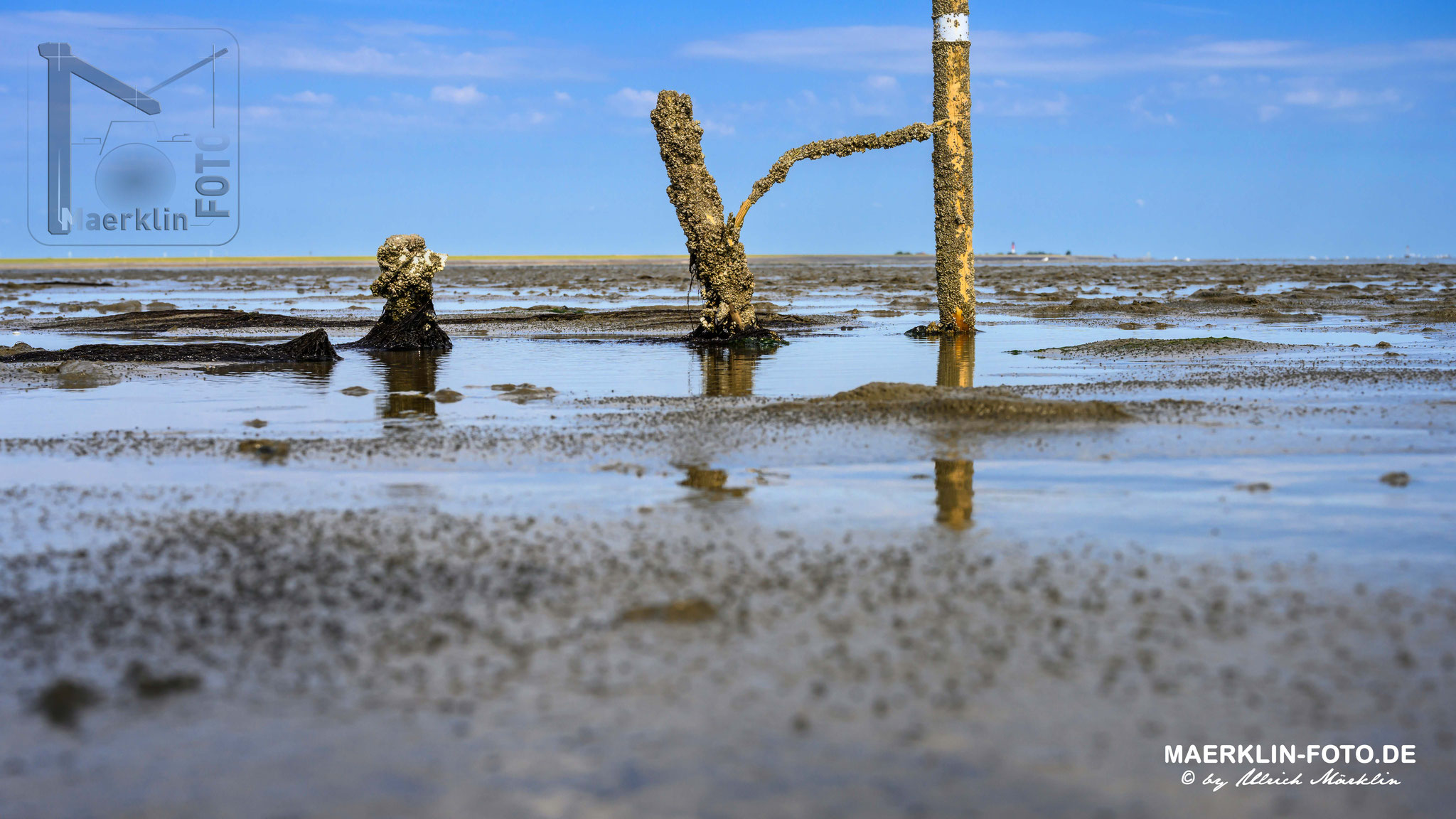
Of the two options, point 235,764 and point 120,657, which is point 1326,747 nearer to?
point 235,764

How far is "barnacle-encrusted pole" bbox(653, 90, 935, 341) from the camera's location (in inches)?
699

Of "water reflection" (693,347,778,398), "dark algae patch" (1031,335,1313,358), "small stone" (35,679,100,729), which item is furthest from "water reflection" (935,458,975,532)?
"dark algae patch" (1031,335,1313,358)

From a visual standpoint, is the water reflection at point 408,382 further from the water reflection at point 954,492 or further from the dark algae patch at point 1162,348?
the dark algae patch at point 1162,348

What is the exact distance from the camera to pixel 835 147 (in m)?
18.5

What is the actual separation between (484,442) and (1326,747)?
19.3 feet

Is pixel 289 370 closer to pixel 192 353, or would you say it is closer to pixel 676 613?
pixel 192 353

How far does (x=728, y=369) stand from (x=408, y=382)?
11.6 feet

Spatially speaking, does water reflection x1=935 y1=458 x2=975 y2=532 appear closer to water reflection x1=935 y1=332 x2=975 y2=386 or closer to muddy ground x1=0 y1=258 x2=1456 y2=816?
muddy ground x1=0 y1=258 x2=1456 y2=816

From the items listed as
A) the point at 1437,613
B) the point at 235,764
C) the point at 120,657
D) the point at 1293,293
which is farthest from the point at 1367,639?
the point at 1293,293

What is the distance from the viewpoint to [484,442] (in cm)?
805

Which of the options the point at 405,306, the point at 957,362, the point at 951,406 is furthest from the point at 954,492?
the point at 405,306

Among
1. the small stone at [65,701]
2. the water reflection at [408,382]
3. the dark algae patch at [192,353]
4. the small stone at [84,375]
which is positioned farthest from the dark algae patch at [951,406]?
the dark algae patch at [192,353]

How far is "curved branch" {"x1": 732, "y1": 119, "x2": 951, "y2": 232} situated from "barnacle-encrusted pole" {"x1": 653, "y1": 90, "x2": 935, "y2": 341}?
1 cm

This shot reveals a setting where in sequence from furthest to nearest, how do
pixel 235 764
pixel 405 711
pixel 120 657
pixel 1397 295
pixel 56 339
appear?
pixel 1397 295 < pixel 56 339 < pixel 120 657 < pixel 405 711 < pixel 235 764
